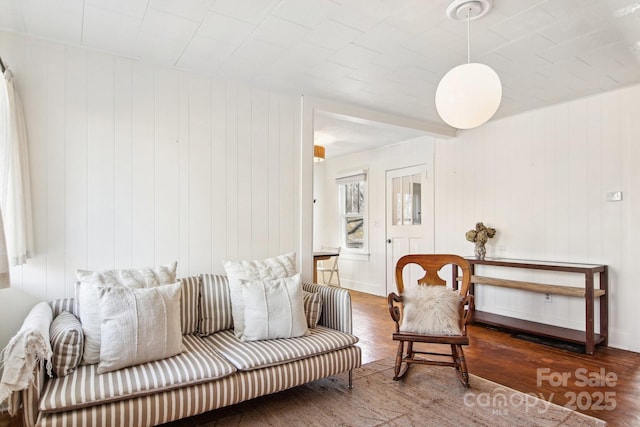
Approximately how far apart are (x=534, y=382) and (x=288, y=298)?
6.25 ft

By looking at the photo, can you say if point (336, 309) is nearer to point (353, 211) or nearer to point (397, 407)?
point (397, 407)

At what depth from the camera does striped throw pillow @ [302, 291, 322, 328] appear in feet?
9.09

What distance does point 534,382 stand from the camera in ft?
9.01

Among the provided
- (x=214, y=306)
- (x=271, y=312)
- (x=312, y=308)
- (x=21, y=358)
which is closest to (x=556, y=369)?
(x=312, y=308)

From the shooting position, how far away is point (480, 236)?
431 cm

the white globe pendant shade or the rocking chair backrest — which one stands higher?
the white globe pendant shade

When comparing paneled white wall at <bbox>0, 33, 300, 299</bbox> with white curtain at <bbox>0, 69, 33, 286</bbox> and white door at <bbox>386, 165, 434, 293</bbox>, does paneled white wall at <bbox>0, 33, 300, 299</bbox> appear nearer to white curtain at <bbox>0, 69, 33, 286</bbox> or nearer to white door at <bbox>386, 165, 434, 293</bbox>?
white curtain at <bbox>0, 69, 33, 286</bbox>

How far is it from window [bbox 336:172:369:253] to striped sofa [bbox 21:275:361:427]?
12.2 feet

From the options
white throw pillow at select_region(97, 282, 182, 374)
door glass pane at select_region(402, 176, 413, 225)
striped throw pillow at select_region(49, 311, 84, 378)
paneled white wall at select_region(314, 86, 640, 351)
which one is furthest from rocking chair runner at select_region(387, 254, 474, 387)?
door glass pane at select_region(402, 176, 413, 225)

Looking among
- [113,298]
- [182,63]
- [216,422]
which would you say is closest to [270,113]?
[182,63]


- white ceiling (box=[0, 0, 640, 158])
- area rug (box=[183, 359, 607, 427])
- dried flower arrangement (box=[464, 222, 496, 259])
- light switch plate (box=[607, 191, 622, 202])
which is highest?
white ceiling (box=[0, 0, 640, 158])

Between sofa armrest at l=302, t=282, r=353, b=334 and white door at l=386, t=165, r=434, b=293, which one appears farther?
white door at l=386, t=165, r=434, b=293

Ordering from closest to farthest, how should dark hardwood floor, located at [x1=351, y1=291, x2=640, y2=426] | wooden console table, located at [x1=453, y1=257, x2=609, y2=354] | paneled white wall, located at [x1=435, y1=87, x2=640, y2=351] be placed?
dark hardwood floor, located at [x1=351, y1=291, x2=640, y2=426] → wooden console table, located at [x1=453, y1=257, x2=609, y2=354] → paneled white wall, located at [x1=435, y1=87, x2=640, y2=351]

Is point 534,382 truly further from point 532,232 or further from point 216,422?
point 216,422
